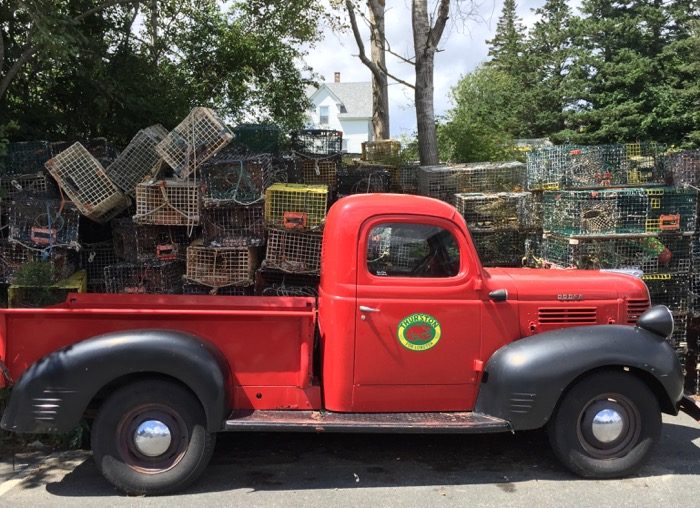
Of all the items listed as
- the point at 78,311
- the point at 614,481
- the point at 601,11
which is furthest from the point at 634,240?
the point at 601,11

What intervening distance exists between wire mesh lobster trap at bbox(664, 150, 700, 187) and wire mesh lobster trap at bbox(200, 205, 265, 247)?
5.20 m

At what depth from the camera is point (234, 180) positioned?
6684 millimetres

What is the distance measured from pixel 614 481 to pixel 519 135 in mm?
38359

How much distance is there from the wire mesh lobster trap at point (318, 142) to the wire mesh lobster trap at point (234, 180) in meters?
1.84

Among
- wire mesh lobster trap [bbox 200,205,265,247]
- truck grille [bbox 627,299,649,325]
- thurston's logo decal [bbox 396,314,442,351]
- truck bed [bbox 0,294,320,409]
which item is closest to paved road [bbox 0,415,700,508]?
truck bed [bbox 0,294,320,409]

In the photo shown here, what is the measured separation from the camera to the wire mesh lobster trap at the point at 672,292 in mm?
6766

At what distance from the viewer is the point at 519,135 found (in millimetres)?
40125

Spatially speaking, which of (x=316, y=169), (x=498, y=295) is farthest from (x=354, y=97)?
(x=498, y=295)

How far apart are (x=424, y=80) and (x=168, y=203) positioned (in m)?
5.32

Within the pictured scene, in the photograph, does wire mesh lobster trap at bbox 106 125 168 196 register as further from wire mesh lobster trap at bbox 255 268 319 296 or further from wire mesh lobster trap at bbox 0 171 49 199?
wire mesh lobster trap at bbox 255 268 319 296

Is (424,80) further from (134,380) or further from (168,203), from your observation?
(134,380)

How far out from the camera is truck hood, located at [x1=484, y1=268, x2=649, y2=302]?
14.3ft

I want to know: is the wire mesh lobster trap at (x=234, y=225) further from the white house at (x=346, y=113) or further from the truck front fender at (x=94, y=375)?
the white house at (x=346, y=113)

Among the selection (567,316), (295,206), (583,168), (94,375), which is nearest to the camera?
(94,375)
